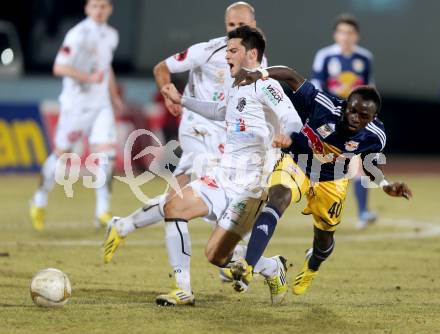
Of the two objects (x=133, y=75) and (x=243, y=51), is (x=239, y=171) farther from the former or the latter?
(x=133, y=75)

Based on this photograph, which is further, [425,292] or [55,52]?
[55,52]

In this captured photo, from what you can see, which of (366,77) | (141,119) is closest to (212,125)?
(366,77)

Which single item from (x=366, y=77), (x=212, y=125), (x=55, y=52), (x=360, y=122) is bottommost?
(x=55, y=52)

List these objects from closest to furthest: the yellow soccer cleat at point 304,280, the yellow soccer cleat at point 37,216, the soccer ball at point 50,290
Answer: the soccer ball at point 50,290 < the yellow soccer cleat at point 304,280 < the yellow soccer cleat at point 37,216

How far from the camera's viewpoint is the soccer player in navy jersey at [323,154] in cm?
772

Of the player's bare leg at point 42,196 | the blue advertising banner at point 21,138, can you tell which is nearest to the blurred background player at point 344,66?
the player's bare leg at point 42,196

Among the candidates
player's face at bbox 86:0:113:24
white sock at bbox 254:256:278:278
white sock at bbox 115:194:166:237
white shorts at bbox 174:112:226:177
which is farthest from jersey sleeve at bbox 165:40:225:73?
player's face at bbox 86:0:113:24

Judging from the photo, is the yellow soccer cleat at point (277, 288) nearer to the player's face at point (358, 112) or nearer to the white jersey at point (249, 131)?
the white jersey at point (249, 131)

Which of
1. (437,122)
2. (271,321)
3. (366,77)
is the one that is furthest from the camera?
(437,122)

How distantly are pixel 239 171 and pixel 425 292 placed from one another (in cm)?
178

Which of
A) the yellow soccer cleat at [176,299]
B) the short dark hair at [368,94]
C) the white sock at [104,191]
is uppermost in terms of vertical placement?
the short dark hair at [368,94]

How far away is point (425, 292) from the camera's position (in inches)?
328

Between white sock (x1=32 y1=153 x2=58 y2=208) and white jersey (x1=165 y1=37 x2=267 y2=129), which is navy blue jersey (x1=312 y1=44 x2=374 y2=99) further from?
white jersey (x1=165 y1=37 x2=267 y2=129)

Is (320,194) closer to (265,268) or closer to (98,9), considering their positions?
(265,268)
